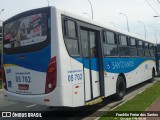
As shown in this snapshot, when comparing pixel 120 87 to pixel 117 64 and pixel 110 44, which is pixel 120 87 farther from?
pixel 110 44

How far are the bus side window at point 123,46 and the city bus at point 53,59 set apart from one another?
8.59 ft

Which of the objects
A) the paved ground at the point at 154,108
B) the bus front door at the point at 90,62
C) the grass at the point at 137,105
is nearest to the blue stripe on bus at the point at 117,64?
the bus front door at the point at 90,62

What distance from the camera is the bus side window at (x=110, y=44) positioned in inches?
462

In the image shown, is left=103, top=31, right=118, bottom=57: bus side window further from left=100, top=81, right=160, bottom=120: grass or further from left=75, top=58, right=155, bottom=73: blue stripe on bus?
left=100, top=81, right=160, bottom=120: grass

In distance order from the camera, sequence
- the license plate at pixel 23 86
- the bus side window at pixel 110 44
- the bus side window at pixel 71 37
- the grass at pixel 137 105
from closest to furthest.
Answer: the bus side window at pixel 71 37, the license plate at pixel 23 86, the grass at pixel 137 105, the bus side window at pixel 110 44

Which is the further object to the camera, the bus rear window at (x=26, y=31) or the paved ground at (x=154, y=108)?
the paved ground at (x=154, y=108)

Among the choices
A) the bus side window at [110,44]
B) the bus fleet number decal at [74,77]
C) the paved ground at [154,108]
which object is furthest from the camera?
the bus side window at [110,44]

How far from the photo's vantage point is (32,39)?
8.87 m

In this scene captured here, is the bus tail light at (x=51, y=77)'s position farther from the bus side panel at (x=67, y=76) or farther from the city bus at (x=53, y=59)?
the bus side panel at (x=67, y=76)

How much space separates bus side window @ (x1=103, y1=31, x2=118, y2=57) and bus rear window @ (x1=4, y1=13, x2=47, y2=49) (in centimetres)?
353

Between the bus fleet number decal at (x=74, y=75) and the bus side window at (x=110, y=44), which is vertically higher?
the bus side window at (x=110, y=44)

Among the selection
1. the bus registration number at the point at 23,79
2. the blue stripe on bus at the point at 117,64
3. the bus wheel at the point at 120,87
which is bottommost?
the bus wheel at the point at 120,87

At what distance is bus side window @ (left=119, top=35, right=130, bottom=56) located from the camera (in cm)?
1392

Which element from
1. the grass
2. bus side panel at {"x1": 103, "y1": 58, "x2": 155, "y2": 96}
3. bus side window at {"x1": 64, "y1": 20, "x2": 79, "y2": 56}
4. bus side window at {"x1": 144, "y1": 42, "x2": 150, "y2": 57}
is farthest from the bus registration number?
bus side window at {"x1": 144, "y1": 42, "x2": 150, "y2": 57}
